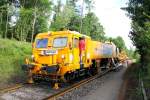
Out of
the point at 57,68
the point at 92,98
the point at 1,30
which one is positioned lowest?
the point at 92,98

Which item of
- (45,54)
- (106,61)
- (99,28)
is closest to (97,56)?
(106,61)

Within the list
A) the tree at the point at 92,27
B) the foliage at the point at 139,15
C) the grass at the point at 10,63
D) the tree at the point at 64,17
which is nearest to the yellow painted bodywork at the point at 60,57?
the grass at the point at 10,63

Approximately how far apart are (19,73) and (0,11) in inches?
1638

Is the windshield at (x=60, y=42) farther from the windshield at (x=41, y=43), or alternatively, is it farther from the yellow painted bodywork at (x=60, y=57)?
the windshield at (x=41, y=43)

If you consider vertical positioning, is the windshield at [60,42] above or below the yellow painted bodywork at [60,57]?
above

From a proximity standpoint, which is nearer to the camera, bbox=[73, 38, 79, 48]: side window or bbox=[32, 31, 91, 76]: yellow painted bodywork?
bbox=[32, 31, 91, 76]: yellow painted bodywork

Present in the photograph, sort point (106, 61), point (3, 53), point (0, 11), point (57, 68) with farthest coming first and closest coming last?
point (0, 11) → point (106, 61) → point (3, 53) → point (57, 68)

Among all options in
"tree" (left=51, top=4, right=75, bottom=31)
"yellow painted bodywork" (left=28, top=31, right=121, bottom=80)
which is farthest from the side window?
"tree" (left=51, top=4, right=75, bottom=31)

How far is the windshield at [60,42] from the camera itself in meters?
17.9

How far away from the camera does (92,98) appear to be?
574 inches

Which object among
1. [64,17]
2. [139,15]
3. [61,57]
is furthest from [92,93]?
[64,17]

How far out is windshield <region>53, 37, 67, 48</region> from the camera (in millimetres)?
17906

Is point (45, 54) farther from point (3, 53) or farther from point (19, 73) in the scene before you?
point (3, 53)

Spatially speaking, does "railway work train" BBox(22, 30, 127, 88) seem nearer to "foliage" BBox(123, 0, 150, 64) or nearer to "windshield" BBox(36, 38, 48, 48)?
"windshield" BBox(36, 38, 48, 48)
